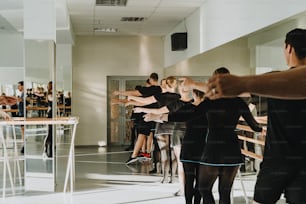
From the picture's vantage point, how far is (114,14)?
552 cm

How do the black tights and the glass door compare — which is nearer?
the black tights

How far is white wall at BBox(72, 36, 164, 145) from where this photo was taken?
24.9 feet

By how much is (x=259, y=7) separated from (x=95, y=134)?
505cm

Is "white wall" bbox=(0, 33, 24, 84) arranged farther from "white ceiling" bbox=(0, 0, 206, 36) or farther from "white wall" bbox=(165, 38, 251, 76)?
"white wall" bbox=(165, 38, 251, 76)

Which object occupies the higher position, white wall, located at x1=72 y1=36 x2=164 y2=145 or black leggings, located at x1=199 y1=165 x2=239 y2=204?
white wall, located at x1=72 y1=36 x2=164 y2=145

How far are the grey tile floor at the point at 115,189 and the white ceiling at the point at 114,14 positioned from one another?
177cm

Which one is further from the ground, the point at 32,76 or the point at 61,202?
the point at 32,76

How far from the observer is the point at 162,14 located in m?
5.42

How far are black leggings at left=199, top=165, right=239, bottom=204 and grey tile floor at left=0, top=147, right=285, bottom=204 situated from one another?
106cm

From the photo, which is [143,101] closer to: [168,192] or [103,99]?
[168,192]

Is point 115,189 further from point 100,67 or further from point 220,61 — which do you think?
point 100,67

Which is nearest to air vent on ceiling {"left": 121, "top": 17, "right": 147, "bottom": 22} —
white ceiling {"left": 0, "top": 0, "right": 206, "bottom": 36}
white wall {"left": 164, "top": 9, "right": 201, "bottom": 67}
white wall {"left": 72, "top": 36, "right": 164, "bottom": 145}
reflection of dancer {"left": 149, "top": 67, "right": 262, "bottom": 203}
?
white ceiling {"left": 0, "top": 0, "right": 206, "bottom": 36}

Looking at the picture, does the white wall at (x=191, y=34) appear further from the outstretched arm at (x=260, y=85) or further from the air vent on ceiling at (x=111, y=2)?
the outstretched arm at (x=260, y=85)

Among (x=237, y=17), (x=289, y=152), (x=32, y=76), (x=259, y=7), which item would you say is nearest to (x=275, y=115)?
(x=289, y=152)
